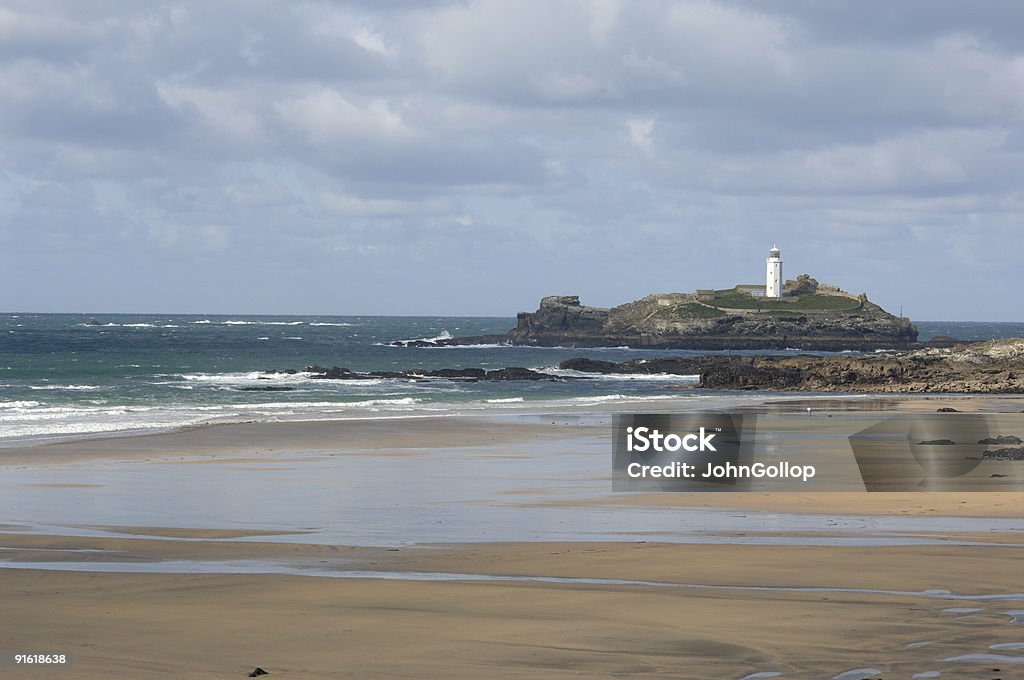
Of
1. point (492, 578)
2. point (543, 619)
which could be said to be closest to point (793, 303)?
point (492, 578)

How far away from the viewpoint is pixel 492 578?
34.9 ft

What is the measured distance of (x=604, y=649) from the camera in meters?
8.00

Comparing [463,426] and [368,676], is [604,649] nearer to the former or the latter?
[368,676]

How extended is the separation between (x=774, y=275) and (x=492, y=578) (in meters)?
139

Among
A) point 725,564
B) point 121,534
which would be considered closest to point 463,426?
point 121,534

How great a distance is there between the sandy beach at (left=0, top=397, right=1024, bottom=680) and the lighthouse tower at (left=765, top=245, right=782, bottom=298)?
129238 millimetres

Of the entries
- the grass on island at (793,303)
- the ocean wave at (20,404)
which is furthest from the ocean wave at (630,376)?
the grass on island at (793,303)

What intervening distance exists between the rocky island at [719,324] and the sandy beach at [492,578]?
105 meters

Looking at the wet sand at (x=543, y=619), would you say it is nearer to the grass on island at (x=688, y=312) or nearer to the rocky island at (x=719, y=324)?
the rocky island at (x=719, y=324)

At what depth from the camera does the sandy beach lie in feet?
25.5

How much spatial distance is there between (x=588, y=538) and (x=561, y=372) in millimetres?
60139

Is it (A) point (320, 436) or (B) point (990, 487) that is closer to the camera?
(B) point (990, 487)

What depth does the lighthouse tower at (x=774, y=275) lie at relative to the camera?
145 metres

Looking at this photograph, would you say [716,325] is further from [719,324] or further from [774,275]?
[774,275]
